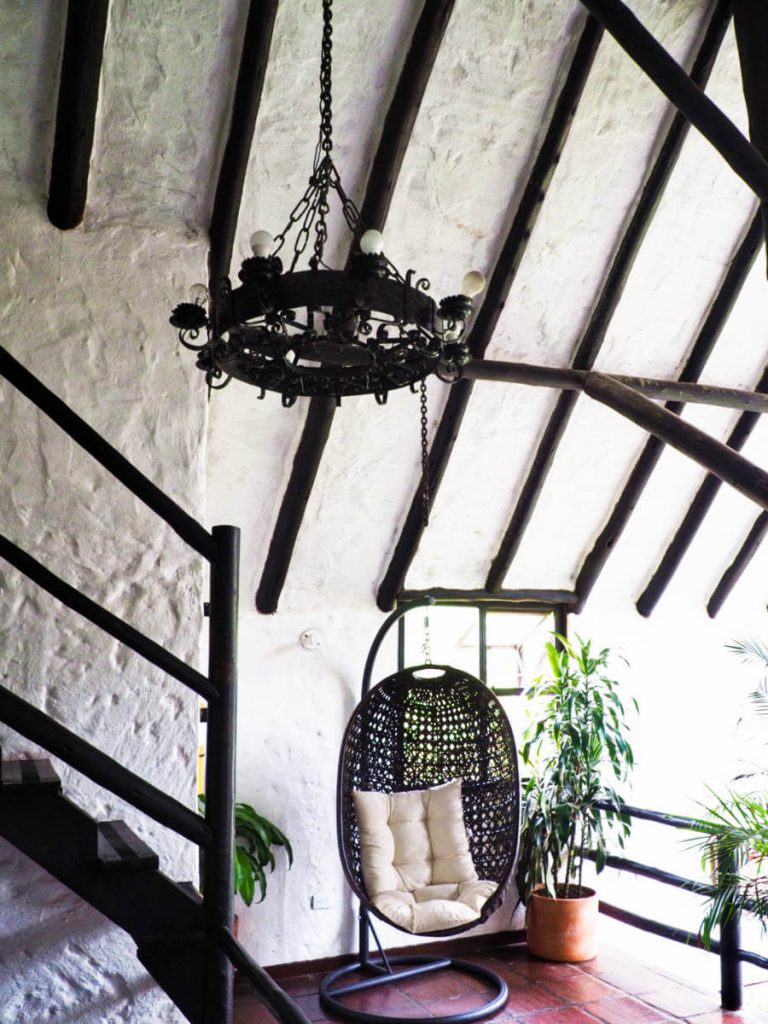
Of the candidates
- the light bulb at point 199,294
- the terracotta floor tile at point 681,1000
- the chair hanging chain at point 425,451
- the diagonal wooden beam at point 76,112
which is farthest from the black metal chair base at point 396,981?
the diagonal wooden beam at point 76,112

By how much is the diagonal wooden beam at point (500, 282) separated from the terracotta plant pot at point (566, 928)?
1.96 metres

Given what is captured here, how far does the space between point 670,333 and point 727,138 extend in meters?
2.59

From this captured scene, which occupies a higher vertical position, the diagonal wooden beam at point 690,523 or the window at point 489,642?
the diagonal wooden beam at point 690,523

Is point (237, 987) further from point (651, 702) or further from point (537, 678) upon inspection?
point (651, 702)

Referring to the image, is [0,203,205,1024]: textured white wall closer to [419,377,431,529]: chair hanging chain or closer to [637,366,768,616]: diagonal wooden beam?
[419,377,431,529]: chair hanging chain

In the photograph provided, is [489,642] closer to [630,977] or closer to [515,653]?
[515,653]

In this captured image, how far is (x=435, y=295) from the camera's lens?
4.88 metres

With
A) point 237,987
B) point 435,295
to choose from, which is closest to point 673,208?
point 435,295

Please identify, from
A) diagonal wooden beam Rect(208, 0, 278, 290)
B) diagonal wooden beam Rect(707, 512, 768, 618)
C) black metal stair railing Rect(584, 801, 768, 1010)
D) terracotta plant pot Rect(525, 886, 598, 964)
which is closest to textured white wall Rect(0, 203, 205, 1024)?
diagonal wooden beam Rect(208, 0, 278, 290)

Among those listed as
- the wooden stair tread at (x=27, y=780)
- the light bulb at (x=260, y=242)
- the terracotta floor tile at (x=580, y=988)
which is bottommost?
the terracotta floor tile at (x=580, y=988)

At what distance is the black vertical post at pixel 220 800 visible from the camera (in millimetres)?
2311

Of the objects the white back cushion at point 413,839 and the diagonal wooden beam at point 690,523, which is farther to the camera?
the diagonal wooden beam at point 690,523

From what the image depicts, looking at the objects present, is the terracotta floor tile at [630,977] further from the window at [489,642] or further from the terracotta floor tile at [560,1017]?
the window at [489,642]

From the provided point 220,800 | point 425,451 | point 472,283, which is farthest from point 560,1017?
point 472,283
